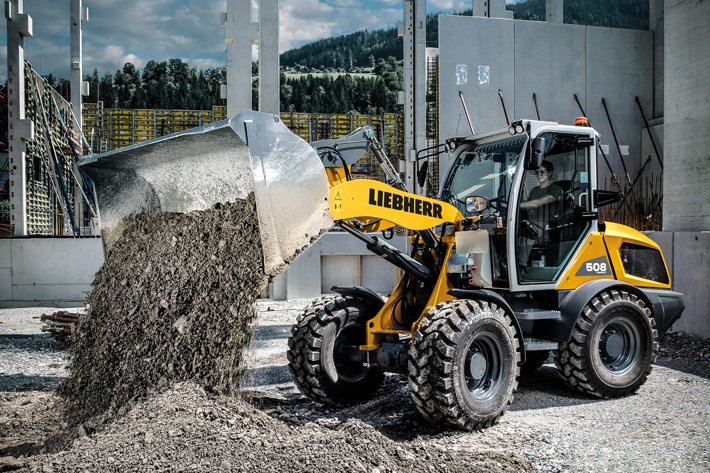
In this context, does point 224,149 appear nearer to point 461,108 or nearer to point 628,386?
point 628,386

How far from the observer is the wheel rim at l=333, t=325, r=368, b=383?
225 inches

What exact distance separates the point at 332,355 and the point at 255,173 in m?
1.93

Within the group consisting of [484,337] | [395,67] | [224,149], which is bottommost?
[484,337]

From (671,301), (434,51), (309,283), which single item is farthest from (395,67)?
(671,301)

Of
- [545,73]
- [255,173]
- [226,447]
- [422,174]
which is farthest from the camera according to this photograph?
[545,73]

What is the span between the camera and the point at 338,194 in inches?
184

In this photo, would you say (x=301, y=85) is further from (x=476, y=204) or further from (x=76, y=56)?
(x=476, y=204)

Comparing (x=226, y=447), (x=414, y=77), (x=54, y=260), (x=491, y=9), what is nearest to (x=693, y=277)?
(x=226, y=447)

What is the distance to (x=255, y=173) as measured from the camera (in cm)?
439

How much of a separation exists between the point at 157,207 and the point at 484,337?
107 inches

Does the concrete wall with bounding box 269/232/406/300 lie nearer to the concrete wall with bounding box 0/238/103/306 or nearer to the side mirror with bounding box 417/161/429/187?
the concrete wall with bounding box 0/238/103/306

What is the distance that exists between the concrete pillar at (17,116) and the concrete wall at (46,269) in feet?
2.32

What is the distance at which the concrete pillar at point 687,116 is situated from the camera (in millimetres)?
8805

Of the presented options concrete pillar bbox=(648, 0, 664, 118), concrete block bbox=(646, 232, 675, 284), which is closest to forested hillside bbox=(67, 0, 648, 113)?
concrete pillar bbox=(648, 0, 664, 118)
